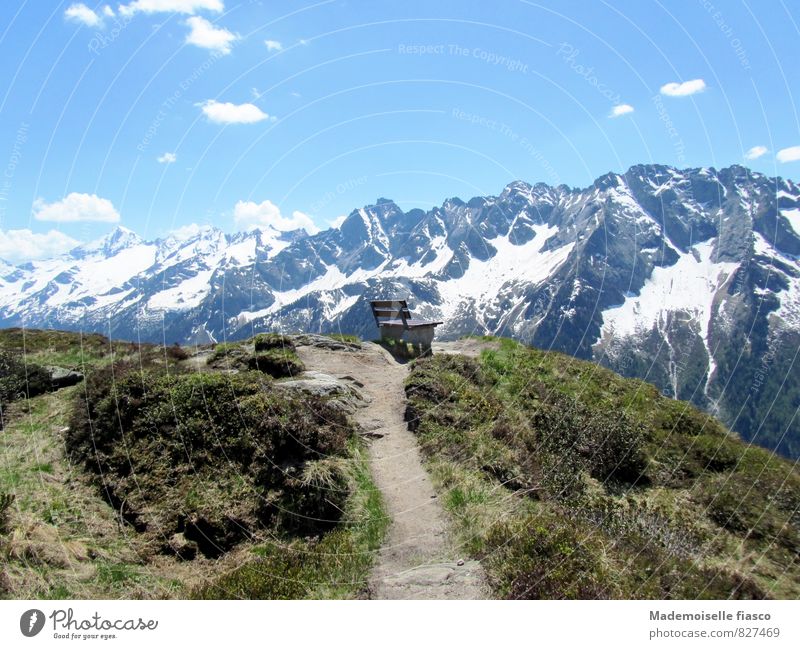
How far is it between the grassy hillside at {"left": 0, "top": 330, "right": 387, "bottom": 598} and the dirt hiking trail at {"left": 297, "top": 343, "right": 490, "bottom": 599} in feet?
1.83

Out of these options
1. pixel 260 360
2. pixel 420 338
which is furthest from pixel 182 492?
pixel 420 338

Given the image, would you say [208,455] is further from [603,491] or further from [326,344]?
[326,344]

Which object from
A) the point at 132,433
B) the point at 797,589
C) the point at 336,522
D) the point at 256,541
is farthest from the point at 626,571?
the point at 132,433

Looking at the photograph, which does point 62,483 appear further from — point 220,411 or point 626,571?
point 626,571

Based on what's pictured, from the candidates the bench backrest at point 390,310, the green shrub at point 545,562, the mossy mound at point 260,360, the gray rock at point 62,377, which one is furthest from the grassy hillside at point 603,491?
the gray rock at point 62,377

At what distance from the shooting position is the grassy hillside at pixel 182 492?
10.6 meters

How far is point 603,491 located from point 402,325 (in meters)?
20.5

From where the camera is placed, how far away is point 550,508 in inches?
525

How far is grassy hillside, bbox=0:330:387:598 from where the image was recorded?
34.8ft

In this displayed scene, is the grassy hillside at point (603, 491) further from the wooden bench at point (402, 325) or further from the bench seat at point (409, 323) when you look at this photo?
the wooden bench at point (402, 325)

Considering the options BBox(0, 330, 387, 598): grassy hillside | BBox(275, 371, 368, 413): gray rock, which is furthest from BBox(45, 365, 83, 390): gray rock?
BBox(275, 371, 368, 413): gray rock

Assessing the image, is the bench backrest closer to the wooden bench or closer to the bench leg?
the wooden bench
